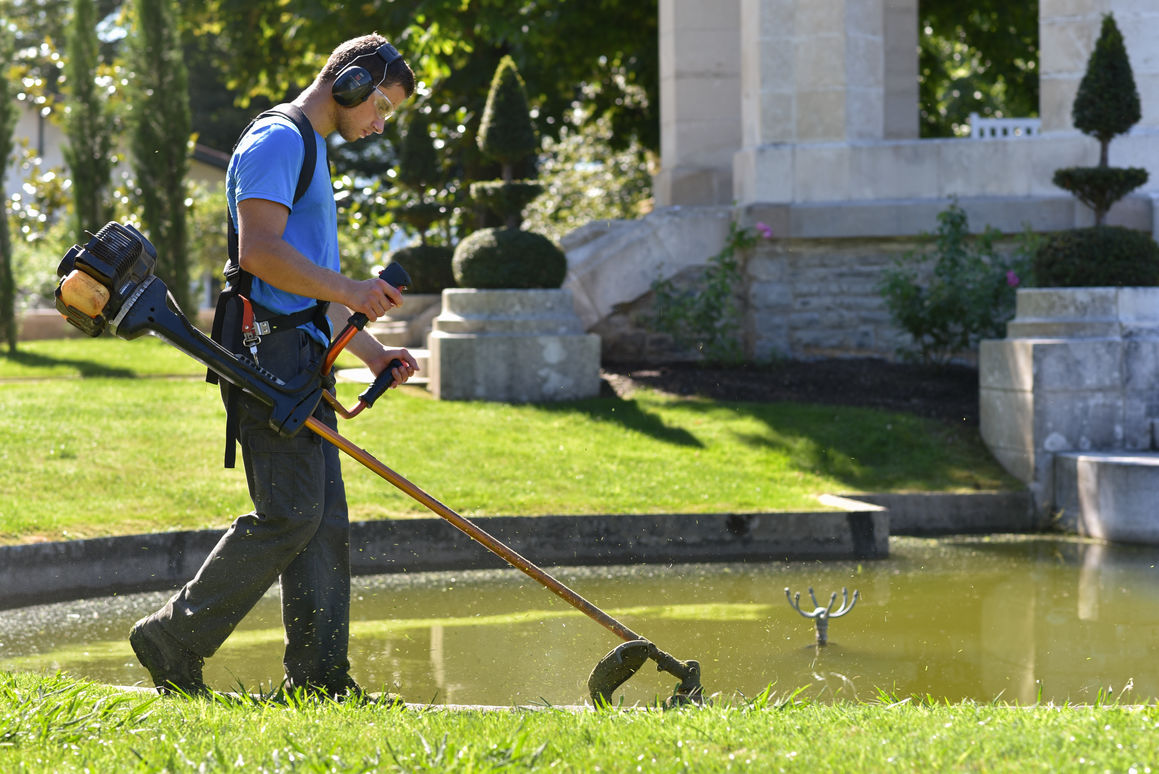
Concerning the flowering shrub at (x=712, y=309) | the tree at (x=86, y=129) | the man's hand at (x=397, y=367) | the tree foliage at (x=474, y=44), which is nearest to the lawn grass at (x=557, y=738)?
the man's hand at (x=397, y=367)

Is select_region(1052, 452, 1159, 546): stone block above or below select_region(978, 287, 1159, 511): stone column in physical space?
below

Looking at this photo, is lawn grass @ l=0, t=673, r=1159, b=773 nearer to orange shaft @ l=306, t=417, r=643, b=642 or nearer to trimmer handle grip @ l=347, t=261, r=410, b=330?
orange shaft @ l=306, t=417, r=643, b=642

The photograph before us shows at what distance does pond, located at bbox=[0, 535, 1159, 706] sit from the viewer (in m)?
4.88

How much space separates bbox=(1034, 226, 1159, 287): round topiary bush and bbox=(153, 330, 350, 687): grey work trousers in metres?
6.41

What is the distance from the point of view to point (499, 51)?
64.3 feet

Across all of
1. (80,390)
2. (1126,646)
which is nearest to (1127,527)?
(1126,646)

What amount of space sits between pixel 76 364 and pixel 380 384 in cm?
1037

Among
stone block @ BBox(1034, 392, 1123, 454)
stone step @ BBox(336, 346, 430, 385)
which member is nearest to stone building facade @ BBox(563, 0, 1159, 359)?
stone step @ BBox(336, 346, 430, 385)

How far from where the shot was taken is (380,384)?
4.30 m

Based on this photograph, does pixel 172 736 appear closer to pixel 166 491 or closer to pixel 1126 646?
pixel 1126 646

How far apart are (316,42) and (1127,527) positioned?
13.1 m

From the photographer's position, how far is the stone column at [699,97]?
1491 cm

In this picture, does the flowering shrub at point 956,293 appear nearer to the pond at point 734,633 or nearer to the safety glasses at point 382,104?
the pond at point 734,633

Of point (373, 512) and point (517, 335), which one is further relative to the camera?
point (517, 335)
